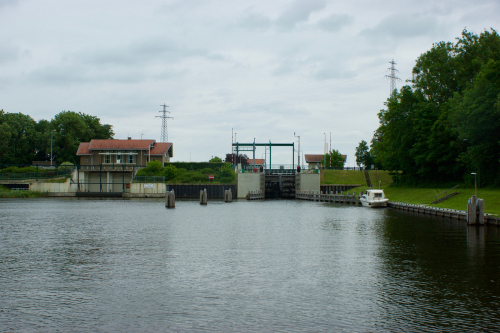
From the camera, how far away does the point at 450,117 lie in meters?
54.5

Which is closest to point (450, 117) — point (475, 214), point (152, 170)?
point (475, 214)

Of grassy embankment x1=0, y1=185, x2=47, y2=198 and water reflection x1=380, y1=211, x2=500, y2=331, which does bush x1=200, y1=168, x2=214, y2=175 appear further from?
water reflection x1=380, y1=211, x2=500, y2=331

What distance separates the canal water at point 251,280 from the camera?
501 inches

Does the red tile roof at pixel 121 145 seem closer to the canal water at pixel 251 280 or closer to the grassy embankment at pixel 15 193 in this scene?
the grassy embankment at pixel 15 193

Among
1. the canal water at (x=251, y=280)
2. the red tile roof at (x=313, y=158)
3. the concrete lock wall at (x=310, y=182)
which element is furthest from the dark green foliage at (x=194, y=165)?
the canal water at (x=251, y=280)

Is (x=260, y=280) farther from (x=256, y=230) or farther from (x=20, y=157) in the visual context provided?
(x=20, y=157)

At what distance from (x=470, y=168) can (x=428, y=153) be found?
6.73 metres

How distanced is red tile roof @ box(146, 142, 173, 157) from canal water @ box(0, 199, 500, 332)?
6299cm

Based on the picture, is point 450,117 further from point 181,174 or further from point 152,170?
point 152,170

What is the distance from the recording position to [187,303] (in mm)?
14383

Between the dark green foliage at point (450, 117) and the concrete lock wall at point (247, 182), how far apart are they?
2130cm

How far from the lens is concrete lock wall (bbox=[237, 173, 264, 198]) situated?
78.8 metres

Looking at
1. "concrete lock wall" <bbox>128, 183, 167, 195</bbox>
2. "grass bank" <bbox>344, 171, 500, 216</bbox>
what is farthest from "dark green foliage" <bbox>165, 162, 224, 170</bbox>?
"grass bank" <bbox>344, 171, 500, 216</bbox>

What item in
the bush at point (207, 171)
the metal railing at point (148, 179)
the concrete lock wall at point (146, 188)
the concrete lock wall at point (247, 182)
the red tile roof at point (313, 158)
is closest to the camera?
the concrete lock wall at point (247, 182)
